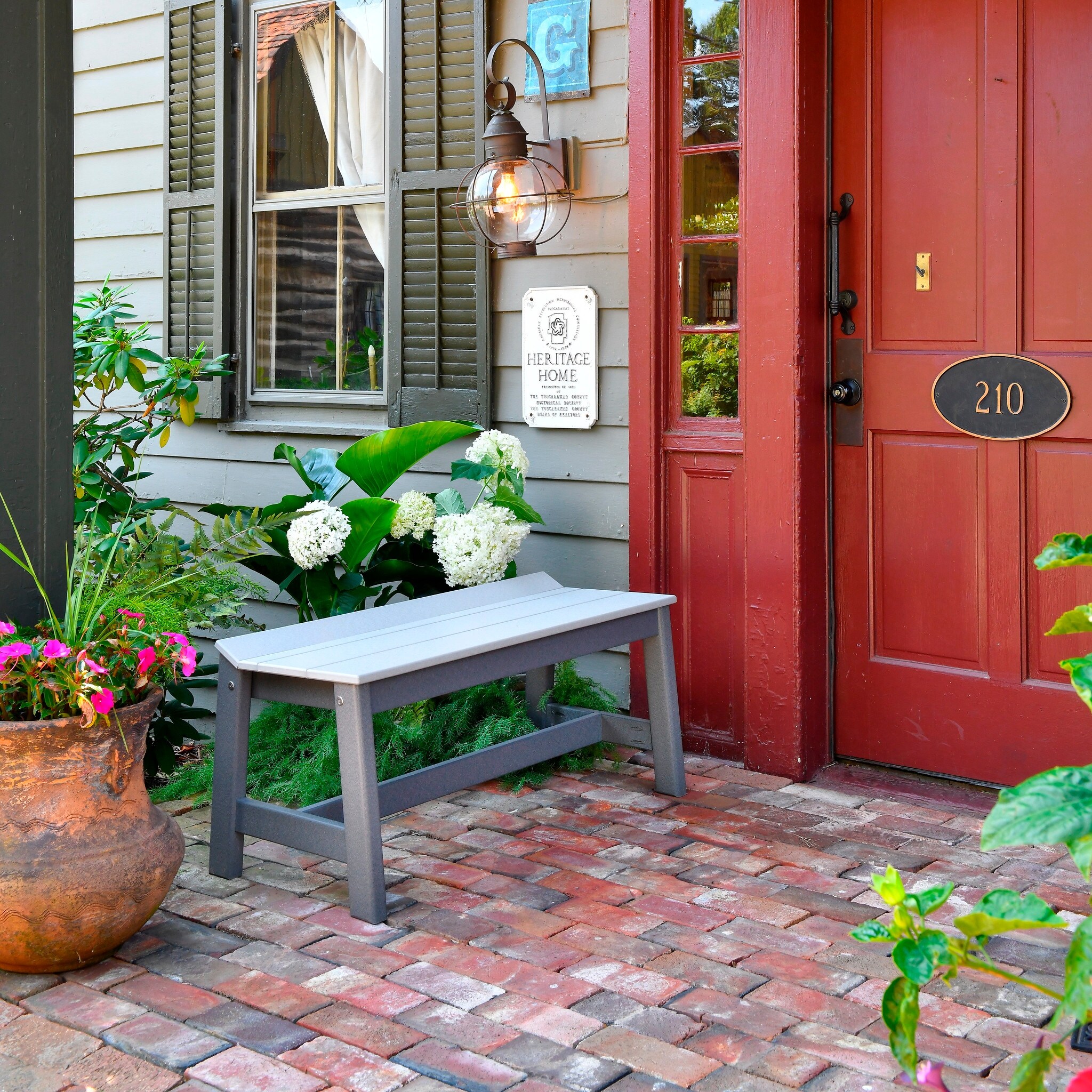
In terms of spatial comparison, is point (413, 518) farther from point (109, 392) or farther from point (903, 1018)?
point (903, 1018)

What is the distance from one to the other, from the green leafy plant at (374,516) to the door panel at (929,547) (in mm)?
1013

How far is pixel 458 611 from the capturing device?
329cm

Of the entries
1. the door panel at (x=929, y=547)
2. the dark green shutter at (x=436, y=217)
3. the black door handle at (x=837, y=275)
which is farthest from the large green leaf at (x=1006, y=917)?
the dark green shutter at (x=436, y=217)

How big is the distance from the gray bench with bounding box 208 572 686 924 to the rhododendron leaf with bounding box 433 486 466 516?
419mm

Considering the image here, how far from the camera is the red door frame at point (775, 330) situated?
3387mm

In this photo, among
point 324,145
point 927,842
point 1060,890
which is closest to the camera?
point 1060,890

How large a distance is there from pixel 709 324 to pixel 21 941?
2403 mm

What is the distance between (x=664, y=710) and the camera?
3.37 m

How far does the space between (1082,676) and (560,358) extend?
9.74 feet

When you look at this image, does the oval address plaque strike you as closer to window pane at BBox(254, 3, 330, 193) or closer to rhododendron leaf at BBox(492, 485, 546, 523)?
rhododendron leaf at BBox(492, 485, 546, 523)

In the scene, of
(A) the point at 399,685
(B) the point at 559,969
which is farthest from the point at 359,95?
(B) the point at 559,969

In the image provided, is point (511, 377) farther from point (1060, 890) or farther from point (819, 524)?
point (1060, 890)

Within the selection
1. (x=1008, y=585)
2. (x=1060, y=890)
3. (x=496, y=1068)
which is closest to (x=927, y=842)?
(x=1060, y=890)

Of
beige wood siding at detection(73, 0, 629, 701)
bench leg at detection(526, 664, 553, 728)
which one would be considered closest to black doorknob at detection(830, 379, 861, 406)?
beige wood siding at detection(73, 0, 629, 701)
